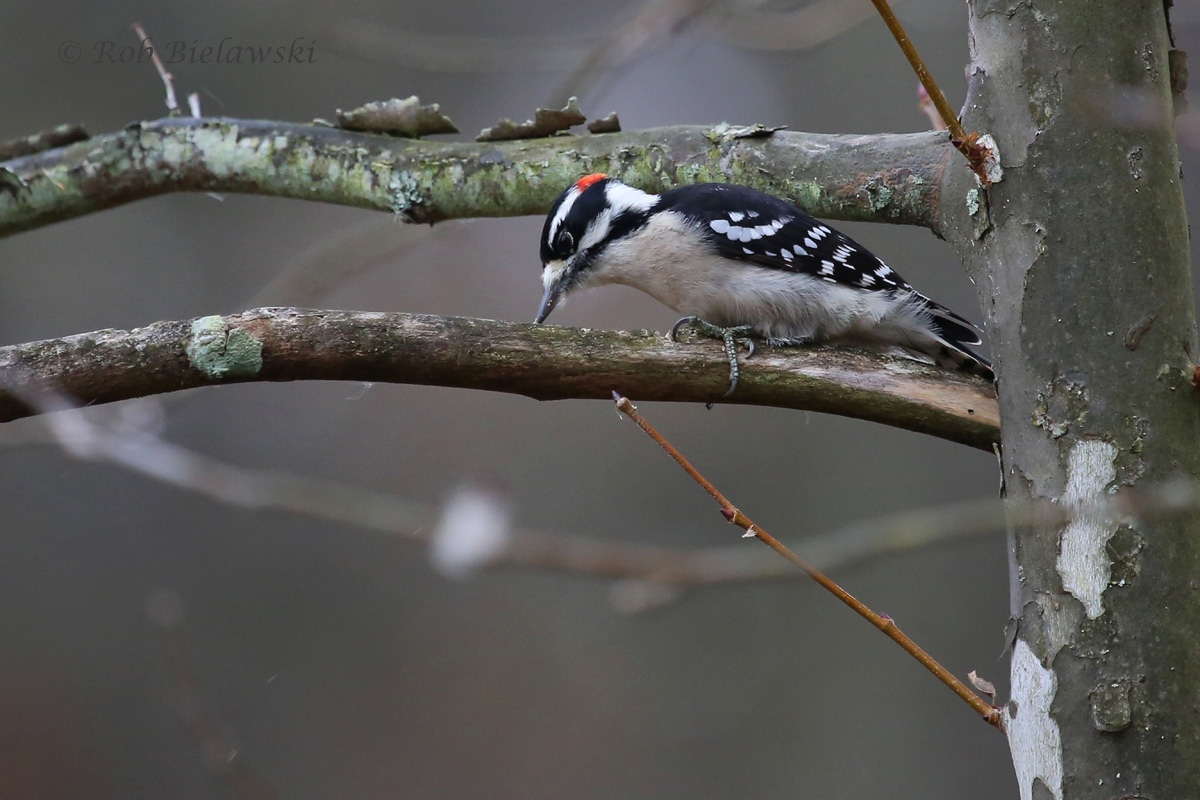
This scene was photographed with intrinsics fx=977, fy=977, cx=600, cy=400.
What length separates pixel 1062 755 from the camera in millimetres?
1534

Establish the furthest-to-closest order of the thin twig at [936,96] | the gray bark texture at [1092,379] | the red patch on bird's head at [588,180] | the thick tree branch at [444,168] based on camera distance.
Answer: the red patch on bird's head at [588,180], the thick tree branch at [444,168], the gray bark texture at [1092,379], the thin twig at [936,96]

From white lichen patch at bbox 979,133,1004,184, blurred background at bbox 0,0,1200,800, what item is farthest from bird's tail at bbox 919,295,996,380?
blurred background at bbox 0,0,1200,800

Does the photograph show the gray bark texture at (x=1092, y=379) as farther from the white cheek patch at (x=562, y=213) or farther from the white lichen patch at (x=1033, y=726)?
the white cheek patch at (x=562, y=213)

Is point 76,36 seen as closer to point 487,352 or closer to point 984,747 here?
point 487,352

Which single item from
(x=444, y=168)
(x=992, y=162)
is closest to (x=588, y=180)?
(x=444, y=168)

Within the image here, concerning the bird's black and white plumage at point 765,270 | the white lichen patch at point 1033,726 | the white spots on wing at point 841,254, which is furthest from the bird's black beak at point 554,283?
the white lichen patch at point 1033,726

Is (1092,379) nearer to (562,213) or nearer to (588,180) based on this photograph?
(588,180)

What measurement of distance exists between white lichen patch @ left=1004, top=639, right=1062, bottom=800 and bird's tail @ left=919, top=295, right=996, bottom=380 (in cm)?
131

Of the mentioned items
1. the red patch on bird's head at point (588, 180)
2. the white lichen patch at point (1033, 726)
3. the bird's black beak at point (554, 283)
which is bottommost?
the white lichen patch at point (1033, 726)

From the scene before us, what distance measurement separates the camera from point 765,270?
2.95 m

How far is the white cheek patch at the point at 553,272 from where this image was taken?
3236 millimetres

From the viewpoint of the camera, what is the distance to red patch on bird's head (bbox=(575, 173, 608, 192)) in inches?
110

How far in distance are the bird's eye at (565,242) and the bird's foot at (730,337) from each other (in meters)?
0.52

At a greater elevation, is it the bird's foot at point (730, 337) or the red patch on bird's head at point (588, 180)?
Answer: the red patch on bird's head at point (588, 180)
